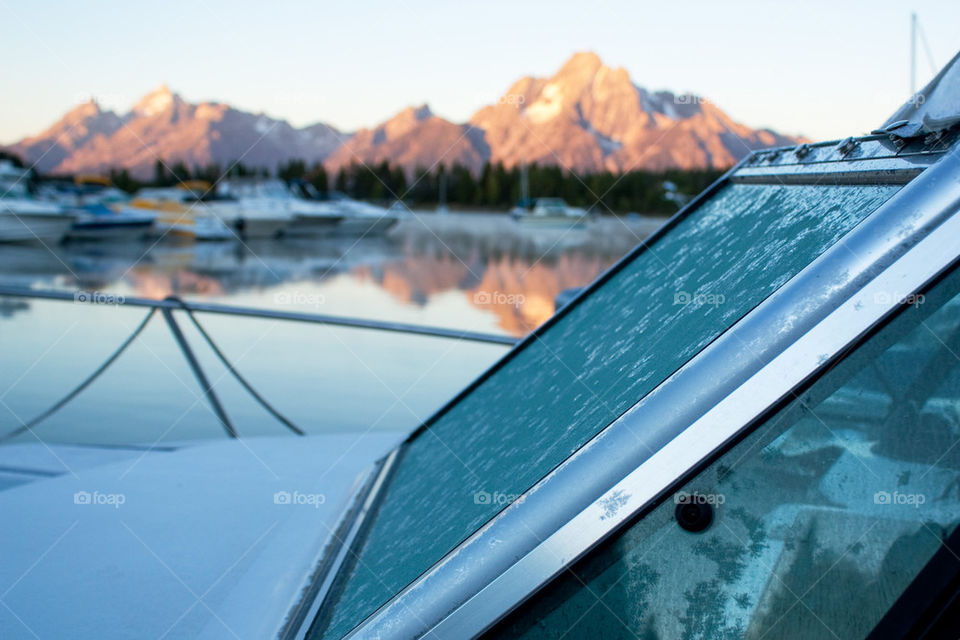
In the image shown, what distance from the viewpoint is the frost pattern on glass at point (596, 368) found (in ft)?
2.51

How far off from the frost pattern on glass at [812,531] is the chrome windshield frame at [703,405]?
0.05m

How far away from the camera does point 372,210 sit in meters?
38.7

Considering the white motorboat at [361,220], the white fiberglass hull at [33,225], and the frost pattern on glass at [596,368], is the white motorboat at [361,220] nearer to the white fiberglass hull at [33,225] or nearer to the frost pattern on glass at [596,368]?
the white fiberglass hull at [33,225]

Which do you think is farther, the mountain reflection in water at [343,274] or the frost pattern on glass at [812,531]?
the mountain reflection in water at [343,274]

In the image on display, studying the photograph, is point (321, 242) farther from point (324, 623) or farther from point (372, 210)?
point (324, 623)

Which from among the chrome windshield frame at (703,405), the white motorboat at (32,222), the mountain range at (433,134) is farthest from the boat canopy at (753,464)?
the mountain range at (433,134)

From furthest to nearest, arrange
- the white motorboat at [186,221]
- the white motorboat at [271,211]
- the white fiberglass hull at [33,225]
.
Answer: the white motorboat at [271,211], the white motorboat at [186,221], the white fiberglass hull at [33,225]

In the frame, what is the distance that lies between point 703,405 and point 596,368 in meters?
0.35

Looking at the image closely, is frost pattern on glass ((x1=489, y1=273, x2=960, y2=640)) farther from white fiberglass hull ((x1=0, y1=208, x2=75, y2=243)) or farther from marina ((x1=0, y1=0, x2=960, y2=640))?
white fiberglass hull ((x1=0, y1=208, x2=75, y2=243))

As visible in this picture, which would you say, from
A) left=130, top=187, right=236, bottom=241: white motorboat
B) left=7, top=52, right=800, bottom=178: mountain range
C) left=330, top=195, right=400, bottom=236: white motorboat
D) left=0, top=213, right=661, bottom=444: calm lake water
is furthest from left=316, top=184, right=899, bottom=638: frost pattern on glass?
left=7, top=52, right=800, bottom=178: mountain range

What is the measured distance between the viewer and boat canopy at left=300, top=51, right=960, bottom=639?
610 millimetres

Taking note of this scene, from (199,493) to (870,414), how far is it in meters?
1.15

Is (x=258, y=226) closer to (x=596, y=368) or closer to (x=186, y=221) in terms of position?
(x=186, y=221)

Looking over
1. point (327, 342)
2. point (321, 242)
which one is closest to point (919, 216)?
point (327, 342)
